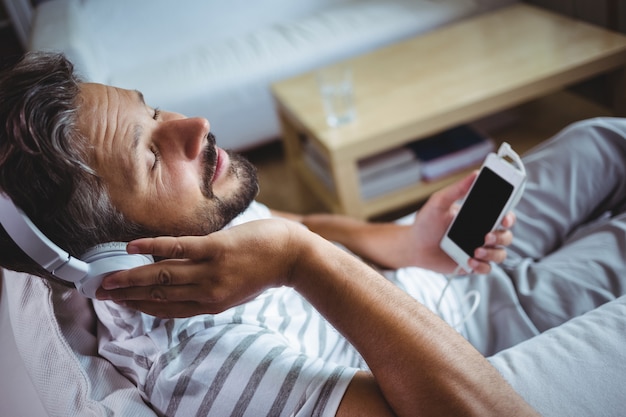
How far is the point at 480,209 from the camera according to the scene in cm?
105

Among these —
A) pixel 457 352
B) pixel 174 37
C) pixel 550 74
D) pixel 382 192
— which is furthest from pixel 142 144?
pixel 174 37

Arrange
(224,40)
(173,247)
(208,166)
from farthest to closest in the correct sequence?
(224,40) → (208,166) → (173,247)

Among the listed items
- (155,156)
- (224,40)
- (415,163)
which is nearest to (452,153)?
(415,163)

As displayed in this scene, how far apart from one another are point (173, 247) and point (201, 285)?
6cm

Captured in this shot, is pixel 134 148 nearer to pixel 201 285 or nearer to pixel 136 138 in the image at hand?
pixel 136 138

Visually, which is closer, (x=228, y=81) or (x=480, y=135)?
(x=480, y=135)

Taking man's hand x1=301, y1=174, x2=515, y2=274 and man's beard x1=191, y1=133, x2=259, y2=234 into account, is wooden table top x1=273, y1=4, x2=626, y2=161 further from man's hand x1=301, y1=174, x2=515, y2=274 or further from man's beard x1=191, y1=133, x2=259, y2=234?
man's beard x1=191, y1=133, x2=259, y2=234

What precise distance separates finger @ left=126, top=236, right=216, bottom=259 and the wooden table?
105cm

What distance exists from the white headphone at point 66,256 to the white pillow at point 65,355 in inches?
5.4

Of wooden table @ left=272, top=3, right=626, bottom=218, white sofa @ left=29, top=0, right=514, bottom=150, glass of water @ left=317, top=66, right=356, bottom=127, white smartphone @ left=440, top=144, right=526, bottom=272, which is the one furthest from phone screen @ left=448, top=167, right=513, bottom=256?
white sofa @ left=29, top=0, right=514, bottom=150

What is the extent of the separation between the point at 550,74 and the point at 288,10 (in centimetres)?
173

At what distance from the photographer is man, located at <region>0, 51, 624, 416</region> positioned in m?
0.70

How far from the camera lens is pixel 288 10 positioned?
313 cm

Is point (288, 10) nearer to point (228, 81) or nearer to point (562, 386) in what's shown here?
point (228, 81)
